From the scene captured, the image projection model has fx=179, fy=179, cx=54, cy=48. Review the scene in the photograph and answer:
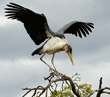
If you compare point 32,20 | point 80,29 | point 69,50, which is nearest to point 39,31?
point 32,20

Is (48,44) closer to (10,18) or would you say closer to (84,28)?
(10,18)

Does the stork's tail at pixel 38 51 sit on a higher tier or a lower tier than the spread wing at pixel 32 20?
lower

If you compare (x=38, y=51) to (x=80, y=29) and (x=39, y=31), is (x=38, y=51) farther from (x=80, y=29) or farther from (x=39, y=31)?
(x=80, y=29)

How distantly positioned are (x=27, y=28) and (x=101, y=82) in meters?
2.56

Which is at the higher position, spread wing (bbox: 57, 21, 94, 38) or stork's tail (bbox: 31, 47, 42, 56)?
spread wing (bbox: 57, 21, 94, 38)

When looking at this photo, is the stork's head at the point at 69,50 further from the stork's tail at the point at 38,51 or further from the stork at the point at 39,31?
the stork's tail at the point at 38,51

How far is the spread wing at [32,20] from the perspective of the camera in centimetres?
479

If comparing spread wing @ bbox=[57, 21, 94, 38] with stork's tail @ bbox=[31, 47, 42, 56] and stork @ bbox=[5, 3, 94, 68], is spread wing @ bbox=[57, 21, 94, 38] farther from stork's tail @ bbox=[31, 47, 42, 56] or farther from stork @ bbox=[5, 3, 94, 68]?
stork's tail @ bbox=[31, 47, 42, 56]

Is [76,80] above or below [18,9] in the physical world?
below

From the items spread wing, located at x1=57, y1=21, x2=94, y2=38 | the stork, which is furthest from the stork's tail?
spread wing, located at x1=57, y1=21, x2=94, y2=38

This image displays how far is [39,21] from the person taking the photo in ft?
16.7

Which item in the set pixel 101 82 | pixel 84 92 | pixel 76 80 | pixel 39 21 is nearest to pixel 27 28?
pixel 39 21

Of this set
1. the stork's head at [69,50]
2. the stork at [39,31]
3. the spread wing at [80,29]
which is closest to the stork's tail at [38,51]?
the stork at [39,31]

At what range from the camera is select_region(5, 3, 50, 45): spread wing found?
479 centimetres
